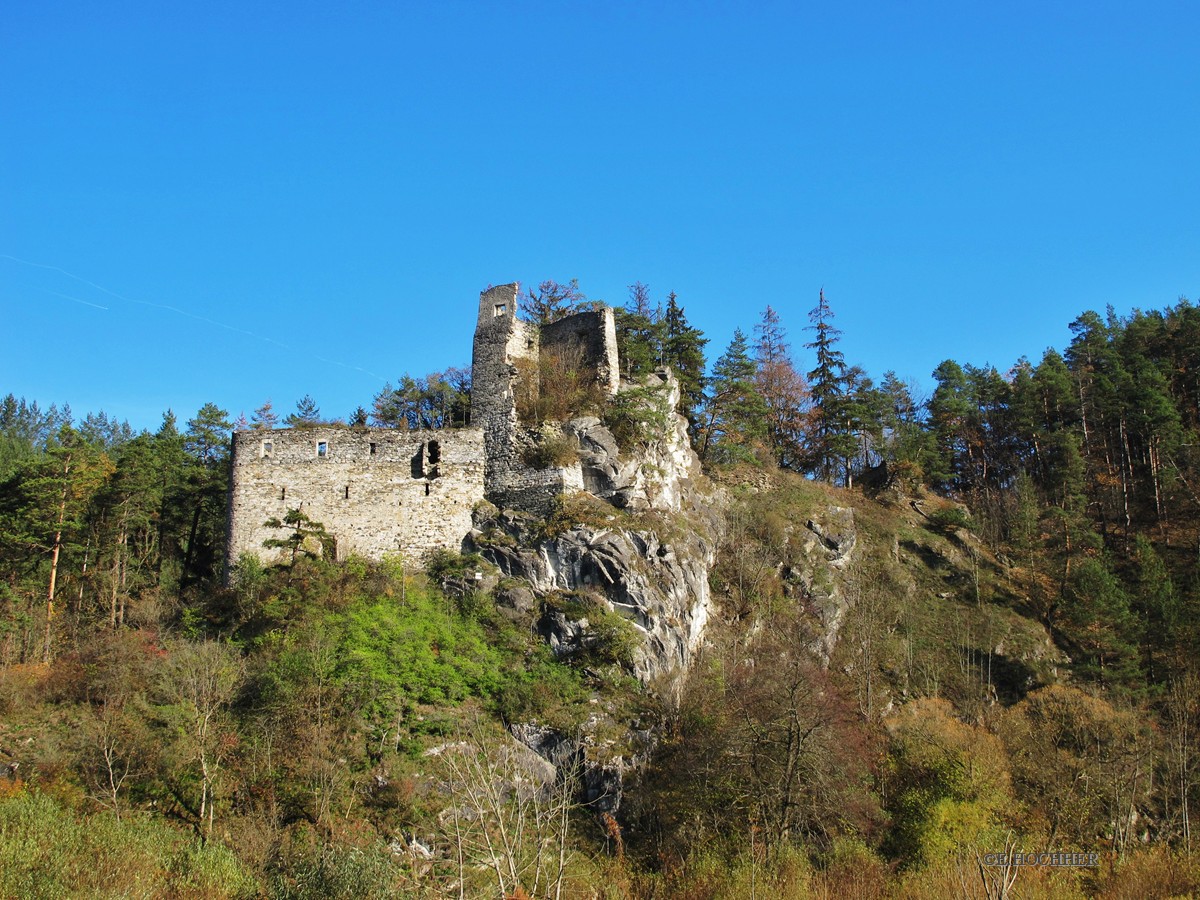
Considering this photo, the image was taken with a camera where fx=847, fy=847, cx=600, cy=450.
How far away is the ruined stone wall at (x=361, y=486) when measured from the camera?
29250mm

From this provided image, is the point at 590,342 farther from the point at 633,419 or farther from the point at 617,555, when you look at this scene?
the point at 617,555

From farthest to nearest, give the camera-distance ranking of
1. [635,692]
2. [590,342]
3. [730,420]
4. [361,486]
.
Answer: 1. [730,420]
2. [590,342]
3. [361,486]
4. [635,692]

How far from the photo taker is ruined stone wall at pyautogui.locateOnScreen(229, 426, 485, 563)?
29250 mm

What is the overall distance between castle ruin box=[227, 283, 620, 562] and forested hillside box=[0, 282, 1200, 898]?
0.99m

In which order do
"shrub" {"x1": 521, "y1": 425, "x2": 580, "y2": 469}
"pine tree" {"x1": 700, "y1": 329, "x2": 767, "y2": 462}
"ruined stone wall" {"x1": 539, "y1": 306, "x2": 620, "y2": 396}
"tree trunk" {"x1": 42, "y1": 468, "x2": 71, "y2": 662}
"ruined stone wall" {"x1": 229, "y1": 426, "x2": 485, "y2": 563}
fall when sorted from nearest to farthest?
"tree trunk" {"x1": 42, "y1": 468, "x2": 71, "y2": 662} → "ruined stone wall" {"x1": 229, "y1": 426, "x2": 485, "y2": 563} → "shrub" {"x1": 521, "y1": 425, "x2": 580, "y2": 469} → "ruined stone wall" {"x1": 539, "y1": 306, "x2": 620, "y2": 396} → "pine tree" {"x1": 700, "y1": 329, "x2": 767, "y2": 462}

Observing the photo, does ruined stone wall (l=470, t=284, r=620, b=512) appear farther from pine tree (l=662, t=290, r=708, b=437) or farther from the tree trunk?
the tree trunk

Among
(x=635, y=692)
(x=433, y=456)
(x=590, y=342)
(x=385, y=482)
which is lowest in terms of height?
(x=635, y=692)

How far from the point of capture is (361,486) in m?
29.8

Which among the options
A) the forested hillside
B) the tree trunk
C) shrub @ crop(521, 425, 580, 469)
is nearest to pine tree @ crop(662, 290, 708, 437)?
the forested hillside

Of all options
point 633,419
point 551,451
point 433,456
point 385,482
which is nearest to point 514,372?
point 551,451

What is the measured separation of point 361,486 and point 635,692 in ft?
39.3

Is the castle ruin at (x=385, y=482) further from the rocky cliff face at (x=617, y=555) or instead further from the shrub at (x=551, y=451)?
the rocky cliff face at (x=617, y=555)

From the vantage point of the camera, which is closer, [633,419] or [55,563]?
[55,563]

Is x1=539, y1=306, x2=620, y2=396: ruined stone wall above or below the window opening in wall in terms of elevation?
above
